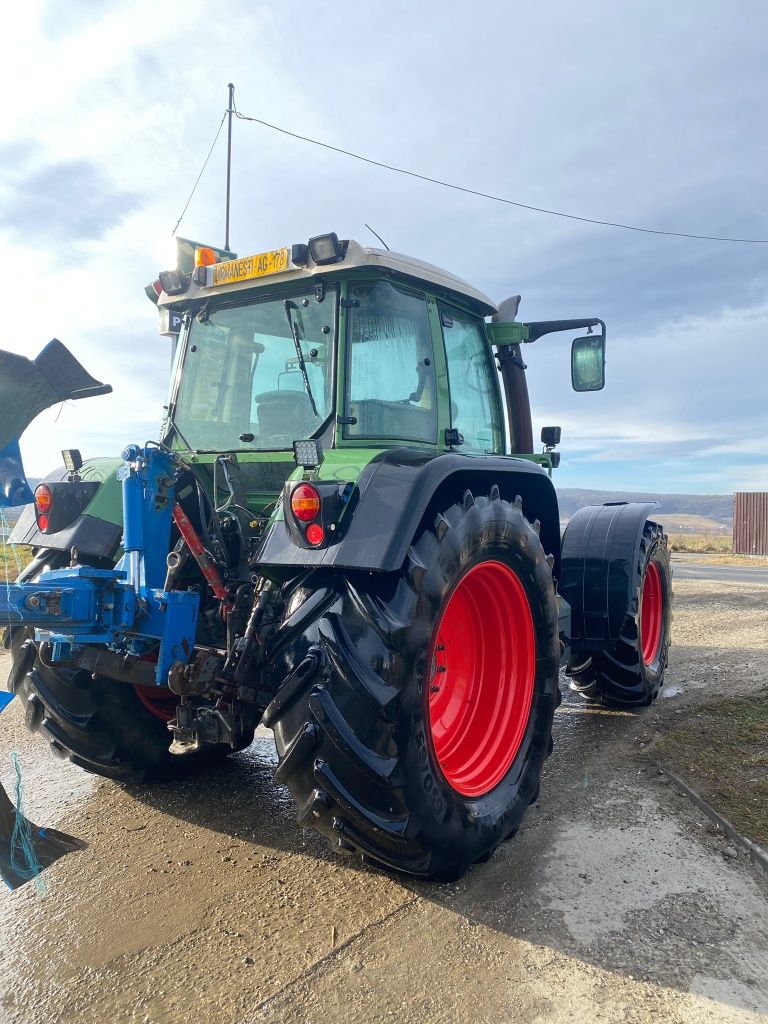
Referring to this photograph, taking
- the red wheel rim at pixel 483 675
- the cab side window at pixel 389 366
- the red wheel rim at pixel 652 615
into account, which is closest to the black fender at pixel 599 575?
the red wheel rim at pixel 652 615

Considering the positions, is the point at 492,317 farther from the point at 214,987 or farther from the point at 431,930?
the point at 214,987

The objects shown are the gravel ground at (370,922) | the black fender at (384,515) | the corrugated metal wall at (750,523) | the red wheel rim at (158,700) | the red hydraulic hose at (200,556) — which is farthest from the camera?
the corrugated metal wall at (750,523)

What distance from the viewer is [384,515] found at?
2328 millimetres

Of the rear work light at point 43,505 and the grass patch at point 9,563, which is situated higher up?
the rear work light at point 43,505

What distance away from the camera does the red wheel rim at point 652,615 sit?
5.13 m

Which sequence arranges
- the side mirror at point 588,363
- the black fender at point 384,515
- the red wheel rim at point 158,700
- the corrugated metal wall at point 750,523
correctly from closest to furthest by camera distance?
the black fender at point 384,515, the red wheel rim at point 158,700, the side mirror at point 588,363, the corrugated metal wall at point 750,523

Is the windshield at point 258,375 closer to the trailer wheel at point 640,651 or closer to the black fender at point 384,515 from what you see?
the black fender at point 384,515

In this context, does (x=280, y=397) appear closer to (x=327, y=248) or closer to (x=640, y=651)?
(x=327, y=248)

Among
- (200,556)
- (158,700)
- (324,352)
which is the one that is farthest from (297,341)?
(158,700)

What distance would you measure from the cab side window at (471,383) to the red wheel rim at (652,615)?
1.82m

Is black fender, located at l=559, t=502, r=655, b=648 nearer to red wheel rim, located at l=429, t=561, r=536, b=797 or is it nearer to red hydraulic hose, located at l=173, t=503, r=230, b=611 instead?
red wheel rim, located at l=429, t=561, r=536, b=797

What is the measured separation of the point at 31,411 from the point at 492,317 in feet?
8.55

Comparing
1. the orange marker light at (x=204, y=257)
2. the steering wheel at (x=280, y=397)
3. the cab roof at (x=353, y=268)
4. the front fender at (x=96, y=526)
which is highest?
the orange marker light at (x=204, y=257)

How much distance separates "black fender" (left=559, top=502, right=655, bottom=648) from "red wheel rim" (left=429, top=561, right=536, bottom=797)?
140cm
